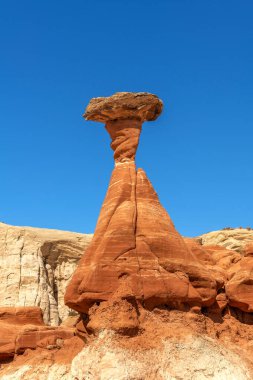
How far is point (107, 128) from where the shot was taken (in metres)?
18.1

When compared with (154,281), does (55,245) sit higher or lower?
higher

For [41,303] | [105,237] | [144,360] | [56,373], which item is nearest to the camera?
[144,360]

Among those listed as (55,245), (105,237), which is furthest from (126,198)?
(55,245)

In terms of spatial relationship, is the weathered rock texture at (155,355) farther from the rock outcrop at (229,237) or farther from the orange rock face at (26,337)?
the rock outcrop at (229,237)

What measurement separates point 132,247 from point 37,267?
66.6ft

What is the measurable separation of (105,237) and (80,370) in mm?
3891

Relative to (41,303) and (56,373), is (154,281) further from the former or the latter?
(41,303)

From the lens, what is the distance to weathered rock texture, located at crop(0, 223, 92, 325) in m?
32.3

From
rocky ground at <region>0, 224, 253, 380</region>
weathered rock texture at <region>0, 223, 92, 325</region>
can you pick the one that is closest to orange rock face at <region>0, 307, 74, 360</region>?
rocky ground at <region>0, 224, 253, 380</region>

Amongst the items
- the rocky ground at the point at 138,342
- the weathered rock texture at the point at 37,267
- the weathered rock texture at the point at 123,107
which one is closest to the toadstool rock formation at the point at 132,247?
the weathered rock texture at the point at 123,107

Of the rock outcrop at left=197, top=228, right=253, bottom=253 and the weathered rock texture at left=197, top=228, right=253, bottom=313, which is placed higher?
the rock outcrop at left=197, top=228, right=253, bottom=253

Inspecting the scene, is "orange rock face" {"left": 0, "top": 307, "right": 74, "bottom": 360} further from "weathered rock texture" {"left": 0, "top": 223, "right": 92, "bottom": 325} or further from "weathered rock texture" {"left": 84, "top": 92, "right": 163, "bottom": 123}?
"weathered rock texture" {"left": 0, "top": 223, "right": 92, "bottom": 325}

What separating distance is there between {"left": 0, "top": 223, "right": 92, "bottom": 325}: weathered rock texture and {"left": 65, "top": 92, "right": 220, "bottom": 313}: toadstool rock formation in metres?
17.6

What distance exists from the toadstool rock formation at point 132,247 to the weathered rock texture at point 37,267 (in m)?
17.6
